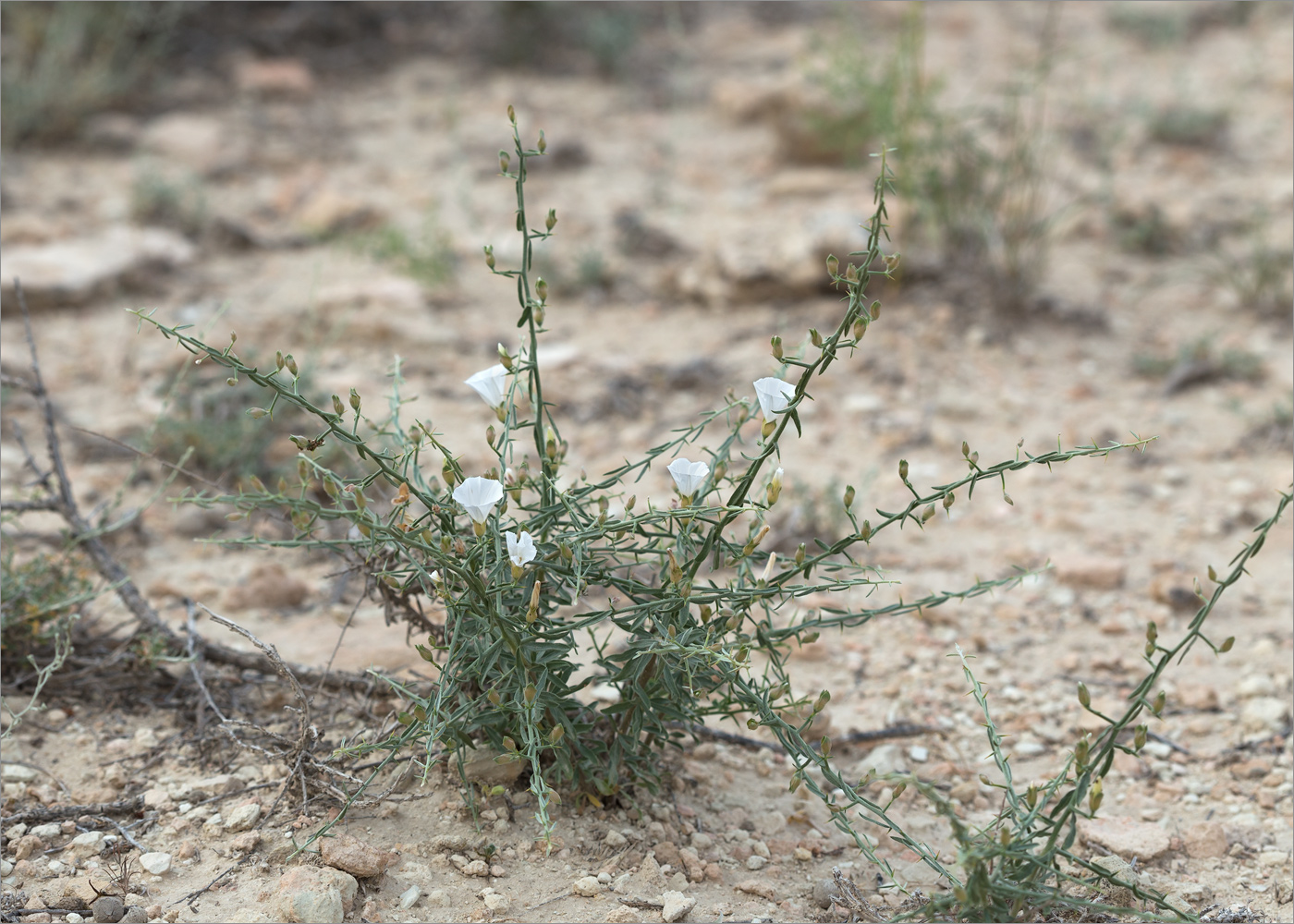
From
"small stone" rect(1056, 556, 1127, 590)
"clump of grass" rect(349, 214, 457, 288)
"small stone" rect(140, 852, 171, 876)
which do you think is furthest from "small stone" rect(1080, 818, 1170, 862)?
"clump of grass" rect(349, 214, 457, 288)

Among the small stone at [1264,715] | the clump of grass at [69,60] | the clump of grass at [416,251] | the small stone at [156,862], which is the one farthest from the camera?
the clump of grass at [69,60]

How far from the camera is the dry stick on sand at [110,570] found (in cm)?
234

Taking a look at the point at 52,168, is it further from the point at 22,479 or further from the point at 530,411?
the point at 530,411

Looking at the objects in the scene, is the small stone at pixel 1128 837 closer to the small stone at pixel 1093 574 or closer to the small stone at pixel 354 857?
the small stone at pixel 1093 574

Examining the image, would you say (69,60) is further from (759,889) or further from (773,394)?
(759,889)

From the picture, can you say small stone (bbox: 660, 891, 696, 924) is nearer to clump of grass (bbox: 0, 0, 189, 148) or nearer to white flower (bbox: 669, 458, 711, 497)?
white flower (bbox: 669, 458, 711, 497)

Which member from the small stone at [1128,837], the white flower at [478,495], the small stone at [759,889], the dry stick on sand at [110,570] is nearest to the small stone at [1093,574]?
the small stone at [1128,837]

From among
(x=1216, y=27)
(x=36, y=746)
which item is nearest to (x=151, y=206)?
(x=36, y=746)

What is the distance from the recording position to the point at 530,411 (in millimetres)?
2053

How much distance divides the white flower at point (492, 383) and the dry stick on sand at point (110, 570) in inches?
28.4

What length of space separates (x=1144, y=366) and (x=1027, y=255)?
0.79m

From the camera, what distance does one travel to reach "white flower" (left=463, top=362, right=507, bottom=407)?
6.19 feet

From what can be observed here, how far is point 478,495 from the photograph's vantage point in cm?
173

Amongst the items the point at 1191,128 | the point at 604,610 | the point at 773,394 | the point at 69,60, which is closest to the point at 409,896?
the point at 604,610
